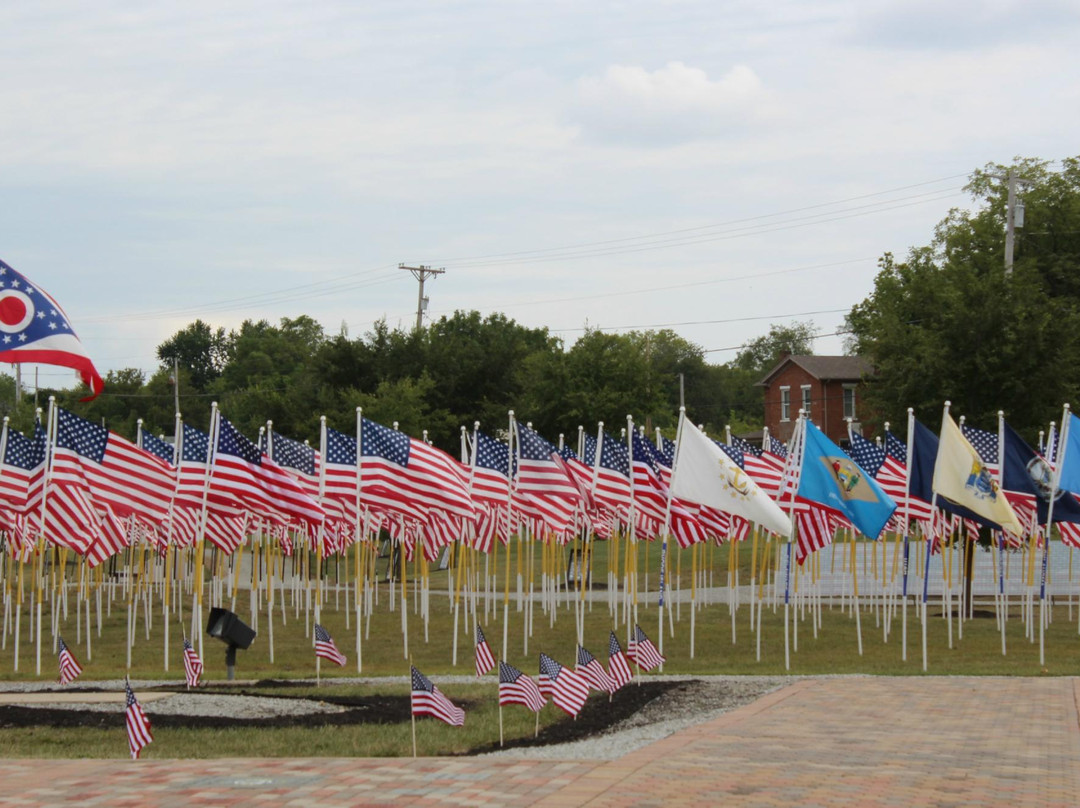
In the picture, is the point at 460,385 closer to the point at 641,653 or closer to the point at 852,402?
the point at 852,402

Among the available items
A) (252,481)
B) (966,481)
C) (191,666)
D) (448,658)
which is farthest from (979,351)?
(191,666)

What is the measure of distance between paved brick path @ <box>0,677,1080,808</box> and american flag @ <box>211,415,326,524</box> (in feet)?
32.3

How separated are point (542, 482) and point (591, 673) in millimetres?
8535

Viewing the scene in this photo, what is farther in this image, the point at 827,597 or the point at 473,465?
the point at 827,597

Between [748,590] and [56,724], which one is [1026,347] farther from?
[56,724]

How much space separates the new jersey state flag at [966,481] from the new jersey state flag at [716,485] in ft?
9.63

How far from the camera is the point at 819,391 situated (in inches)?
3145

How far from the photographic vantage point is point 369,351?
2793 inches

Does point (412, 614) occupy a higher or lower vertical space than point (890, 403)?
lower

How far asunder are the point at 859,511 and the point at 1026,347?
2022cm

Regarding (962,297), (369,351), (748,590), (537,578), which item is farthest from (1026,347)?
(369,351)

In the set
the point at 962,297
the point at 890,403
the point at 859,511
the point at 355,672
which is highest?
the point at 962,297

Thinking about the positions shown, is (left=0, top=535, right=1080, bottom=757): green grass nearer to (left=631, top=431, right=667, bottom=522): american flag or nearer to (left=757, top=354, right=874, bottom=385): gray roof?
(left=631, top=431, right=667, bottom=522): american flag

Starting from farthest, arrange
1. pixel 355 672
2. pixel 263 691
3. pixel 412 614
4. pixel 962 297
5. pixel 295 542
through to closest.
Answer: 1. pixel 295 542
2. pixel 962 297
3. pixel 412 614
4. pixel 355 672
5. pixel 263 691
